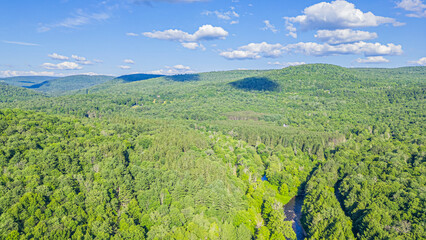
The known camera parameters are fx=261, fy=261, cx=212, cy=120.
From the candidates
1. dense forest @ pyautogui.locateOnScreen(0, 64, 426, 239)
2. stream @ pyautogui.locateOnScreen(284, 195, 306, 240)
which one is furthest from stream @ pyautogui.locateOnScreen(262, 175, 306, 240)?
dense forest @ pyautogui.locateOnScreen(0, 64, 426, 239)

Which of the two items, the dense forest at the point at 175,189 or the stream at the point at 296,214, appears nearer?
the dense forest at the point at 175,189

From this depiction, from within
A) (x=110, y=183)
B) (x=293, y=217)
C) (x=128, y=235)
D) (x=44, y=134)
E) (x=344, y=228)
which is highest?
(x=44, y=134)

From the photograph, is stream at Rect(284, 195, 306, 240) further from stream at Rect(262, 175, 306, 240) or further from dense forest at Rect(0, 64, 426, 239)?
dense forest at Rect(0, 64, 426, 239)

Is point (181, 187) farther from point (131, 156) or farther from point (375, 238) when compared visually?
point (375, 238)

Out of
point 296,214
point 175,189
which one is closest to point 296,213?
point 296,214

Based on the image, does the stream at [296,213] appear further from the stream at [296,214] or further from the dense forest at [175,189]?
the dense forest at [175,189]

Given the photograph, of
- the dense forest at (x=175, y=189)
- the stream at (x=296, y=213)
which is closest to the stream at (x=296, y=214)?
the stream at (x=296, y=213)

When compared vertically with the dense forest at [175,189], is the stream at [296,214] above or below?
below

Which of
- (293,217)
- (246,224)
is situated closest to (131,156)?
(246,224)

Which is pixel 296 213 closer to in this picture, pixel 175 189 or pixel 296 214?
pixel 296 214
